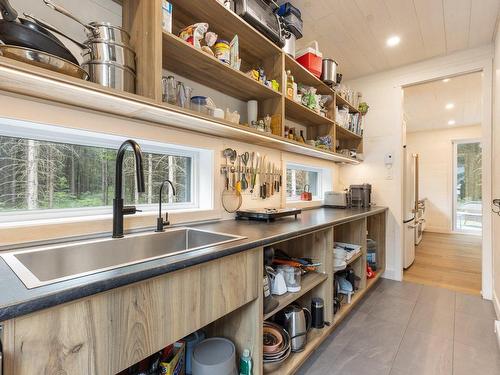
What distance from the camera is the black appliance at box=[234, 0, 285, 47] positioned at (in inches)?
58.9

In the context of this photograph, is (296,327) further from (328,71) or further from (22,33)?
(328,71)

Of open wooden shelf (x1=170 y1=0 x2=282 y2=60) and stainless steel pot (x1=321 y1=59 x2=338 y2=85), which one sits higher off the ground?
stainless steel pot (x1=321 y1=59 x2=338 y2=85)

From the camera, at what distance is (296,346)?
146cm

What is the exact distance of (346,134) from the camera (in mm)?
3055

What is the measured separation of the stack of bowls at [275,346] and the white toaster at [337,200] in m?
1.72

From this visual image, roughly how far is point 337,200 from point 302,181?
44 cm

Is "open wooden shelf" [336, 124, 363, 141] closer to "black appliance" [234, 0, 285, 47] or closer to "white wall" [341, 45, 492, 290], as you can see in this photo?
"white wall" [341, 45, 492, 290]

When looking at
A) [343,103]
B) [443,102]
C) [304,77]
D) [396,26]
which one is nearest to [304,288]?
[304,77]

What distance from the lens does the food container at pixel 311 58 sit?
7.18 ft

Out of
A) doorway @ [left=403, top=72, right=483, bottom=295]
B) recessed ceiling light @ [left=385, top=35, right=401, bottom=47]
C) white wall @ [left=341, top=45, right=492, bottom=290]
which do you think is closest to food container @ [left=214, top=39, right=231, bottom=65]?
recessed ceiling light @ [left=385, top=35, right=401, bottom=47]

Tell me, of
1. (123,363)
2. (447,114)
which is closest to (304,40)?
(123,363)

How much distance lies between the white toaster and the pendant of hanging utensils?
35.4 inches

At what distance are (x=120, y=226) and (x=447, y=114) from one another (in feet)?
19.1

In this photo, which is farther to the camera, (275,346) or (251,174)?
(251,174)
